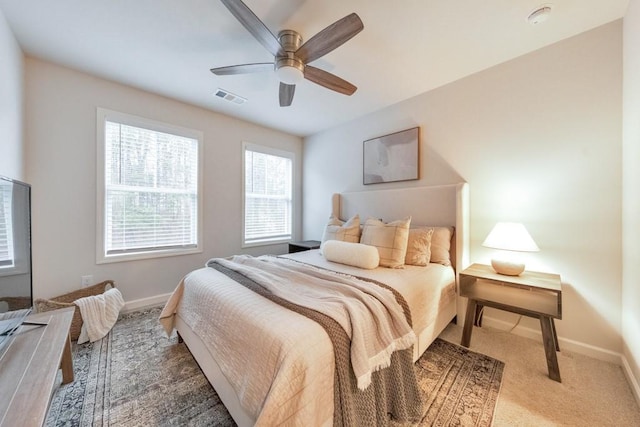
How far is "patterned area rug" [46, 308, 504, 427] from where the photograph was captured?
135cm

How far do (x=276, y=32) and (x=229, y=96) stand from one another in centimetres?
129

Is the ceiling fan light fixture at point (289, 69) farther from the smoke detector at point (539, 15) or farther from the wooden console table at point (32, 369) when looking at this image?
the wooden console table at point (32, 369)

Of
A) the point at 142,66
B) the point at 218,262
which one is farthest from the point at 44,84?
the point at 218,262

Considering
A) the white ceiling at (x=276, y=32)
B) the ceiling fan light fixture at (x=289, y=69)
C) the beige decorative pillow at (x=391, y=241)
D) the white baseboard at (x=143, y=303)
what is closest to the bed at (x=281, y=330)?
the beige decorative pillow at (x=391, y=241)

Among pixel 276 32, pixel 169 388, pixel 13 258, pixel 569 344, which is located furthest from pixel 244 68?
pixel 569 344

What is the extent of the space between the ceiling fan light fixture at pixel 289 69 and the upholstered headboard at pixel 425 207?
72.3 inches

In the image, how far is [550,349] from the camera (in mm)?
1669

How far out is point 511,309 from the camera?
1813 mm

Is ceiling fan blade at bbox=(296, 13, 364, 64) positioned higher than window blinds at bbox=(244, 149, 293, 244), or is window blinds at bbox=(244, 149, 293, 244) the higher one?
ceiling fan blade at bbox=(296, 13, 364, 64)

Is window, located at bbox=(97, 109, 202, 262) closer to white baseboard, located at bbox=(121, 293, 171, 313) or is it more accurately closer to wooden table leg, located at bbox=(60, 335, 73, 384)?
white baseboard, located at bbox=(121, 293, 171, 313)

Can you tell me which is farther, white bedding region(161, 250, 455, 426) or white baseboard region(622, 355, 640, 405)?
white baseboard region(622, 355, 640, 405)

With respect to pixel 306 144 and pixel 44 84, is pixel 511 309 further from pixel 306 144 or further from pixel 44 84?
pixel 44 84

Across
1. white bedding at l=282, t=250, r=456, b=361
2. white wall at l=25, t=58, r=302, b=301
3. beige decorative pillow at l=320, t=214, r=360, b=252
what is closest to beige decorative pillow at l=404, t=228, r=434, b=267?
white bedding at l=282, t=250, r=456, b=361

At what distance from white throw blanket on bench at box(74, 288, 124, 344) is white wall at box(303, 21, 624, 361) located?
12.1ft
